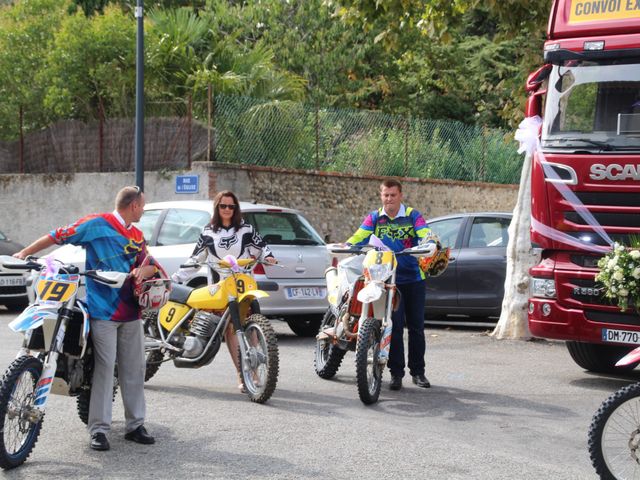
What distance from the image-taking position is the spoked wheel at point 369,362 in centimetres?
892

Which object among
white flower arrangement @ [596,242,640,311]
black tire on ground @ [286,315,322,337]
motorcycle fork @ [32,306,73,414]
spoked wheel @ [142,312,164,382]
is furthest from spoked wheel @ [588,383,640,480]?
black tire on ground @ [286,315,322,337]

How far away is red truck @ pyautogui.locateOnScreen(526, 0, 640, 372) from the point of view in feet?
32.8

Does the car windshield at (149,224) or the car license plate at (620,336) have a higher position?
the car windshield at (149,224)

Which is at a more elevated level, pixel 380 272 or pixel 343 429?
pixel 380 272

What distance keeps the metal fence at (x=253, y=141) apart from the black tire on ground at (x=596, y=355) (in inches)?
343

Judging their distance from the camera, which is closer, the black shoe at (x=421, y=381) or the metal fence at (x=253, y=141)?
the black shoe at (x=421, y=381)

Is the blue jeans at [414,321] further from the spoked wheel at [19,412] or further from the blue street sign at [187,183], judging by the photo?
the blue street sign at [187,183]

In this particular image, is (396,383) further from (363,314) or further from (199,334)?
(199,334)

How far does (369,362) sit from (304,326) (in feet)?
17.5

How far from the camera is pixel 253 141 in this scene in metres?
22.2

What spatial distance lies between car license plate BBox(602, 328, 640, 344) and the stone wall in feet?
39.6

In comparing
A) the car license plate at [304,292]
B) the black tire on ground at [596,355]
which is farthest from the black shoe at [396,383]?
the car license plate at [304,292]

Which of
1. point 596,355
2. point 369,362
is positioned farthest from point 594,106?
point 369,362

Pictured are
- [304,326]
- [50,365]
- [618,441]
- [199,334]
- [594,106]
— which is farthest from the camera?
[304,326]
